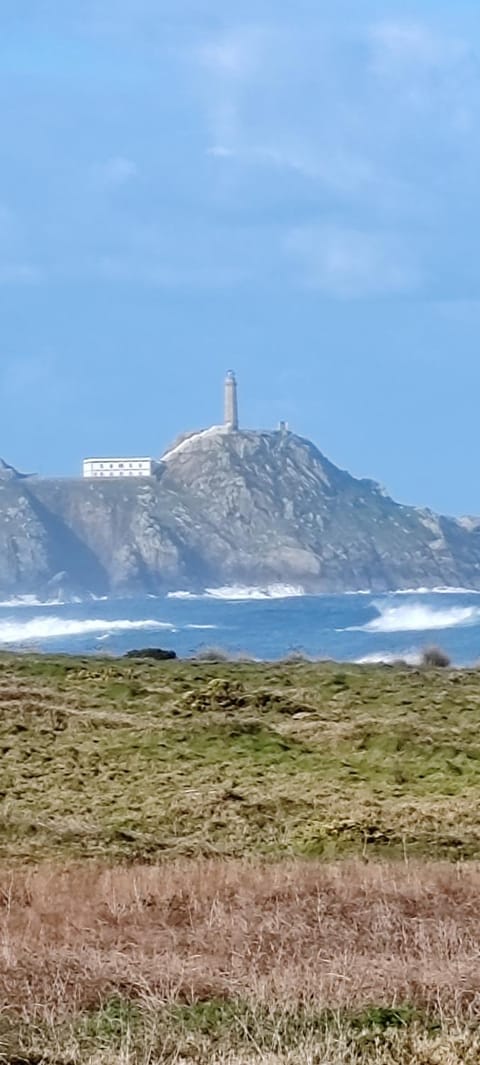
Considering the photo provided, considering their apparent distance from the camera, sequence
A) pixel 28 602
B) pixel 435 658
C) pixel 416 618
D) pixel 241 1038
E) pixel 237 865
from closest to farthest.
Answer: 1. pixel 241 1038
2. pixel 237 865
3. pixel 435 658
4. pixel 416 618
5. pixel 28 602

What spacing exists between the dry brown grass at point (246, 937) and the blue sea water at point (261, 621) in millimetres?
66914

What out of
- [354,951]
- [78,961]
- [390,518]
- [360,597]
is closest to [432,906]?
[354,951]

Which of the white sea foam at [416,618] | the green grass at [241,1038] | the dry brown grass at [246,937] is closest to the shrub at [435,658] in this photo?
the dry brown grass at [246,937]

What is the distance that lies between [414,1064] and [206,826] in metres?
11.7

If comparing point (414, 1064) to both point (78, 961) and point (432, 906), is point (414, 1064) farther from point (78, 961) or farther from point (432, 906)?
point (432, 906)

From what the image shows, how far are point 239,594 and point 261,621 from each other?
36.4 m

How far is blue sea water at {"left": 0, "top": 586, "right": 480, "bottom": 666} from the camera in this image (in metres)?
101

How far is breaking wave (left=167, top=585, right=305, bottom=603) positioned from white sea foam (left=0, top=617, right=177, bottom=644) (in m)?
28.3

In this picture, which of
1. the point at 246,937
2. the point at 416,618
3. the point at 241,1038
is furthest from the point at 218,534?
the point at 241,1038

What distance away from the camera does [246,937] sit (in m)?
11.5

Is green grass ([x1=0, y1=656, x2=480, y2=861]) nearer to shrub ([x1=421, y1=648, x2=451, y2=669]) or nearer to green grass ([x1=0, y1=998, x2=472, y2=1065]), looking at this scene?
shrub ([x1=421, y1=648, x2=451, y2=669])

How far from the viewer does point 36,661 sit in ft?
120

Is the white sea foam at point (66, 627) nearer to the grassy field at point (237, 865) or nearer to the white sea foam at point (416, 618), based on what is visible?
the white sea foam at point (416, 618)

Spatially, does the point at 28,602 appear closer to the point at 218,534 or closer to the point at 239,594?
the point at 239,594
